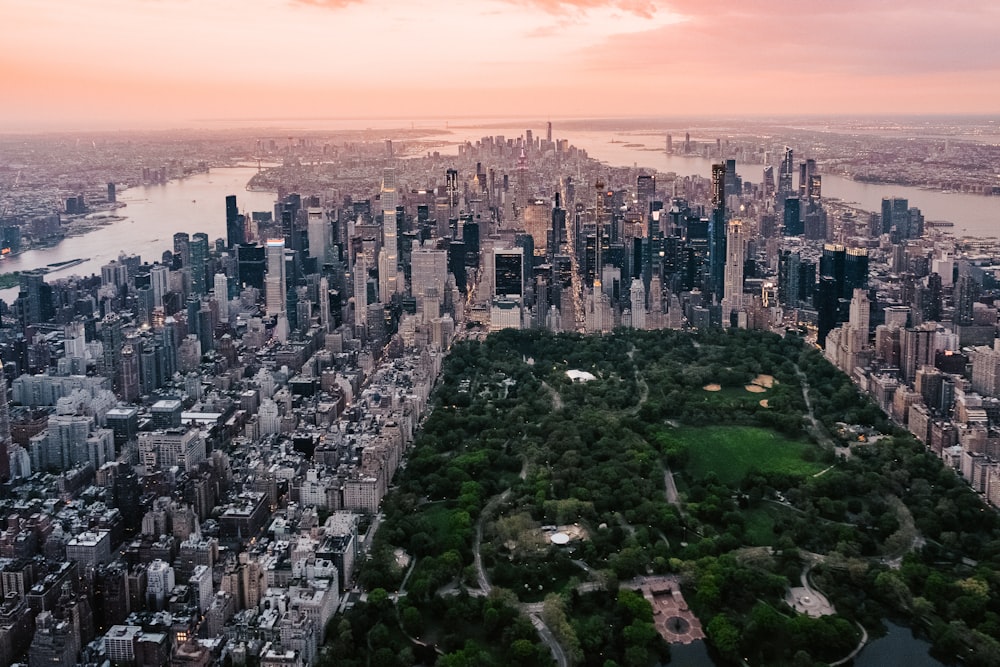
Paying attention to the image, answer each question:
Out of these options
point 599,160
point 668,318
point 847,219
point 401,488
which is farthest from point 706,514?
point 599,160

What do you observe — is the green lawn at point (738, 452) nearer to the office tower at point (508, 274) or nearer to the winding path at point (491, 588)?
the winding path at point (491, 588)

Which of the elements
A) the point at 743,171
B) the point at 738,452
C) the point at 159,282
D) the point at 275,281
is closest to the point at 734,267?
the point at 743,171

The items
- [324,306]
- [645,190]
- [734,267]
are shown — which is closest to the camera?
[324,306]

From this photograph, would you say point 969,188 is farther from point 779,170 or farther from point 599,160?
point 599,160

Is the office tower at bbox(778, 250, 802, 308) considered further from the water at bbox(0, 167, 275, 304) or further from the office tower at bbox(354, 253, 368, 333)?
the water at bbox(0, 167, 275, 304)

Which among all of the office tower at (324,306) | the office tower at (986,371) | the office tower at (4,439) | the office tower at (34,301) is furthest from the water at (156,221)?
the office tower at (986,371)

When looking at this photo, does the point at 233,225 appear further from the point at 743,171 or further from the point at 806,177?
the point at 806,177

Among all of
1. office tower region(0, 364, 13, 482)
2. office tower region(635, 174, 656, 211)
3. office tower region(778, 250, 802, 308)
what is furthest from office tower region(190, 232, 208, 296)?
office tower region(778, 250, 802, 308)
